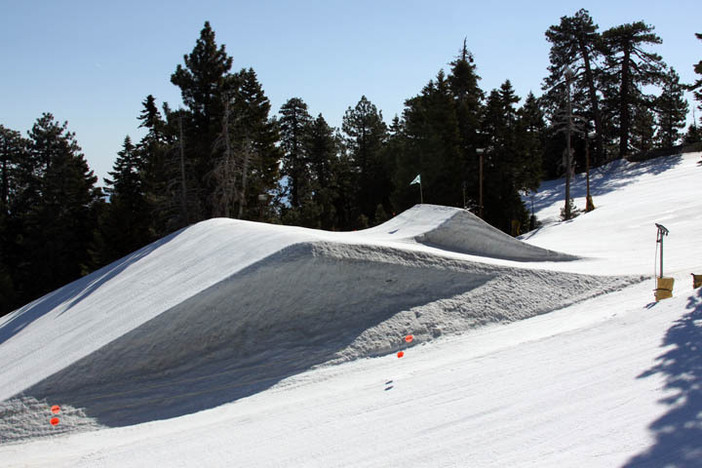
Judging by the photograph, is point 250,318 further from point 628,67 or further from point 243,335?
point 628,67

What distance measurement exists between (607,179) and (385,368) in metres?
32.4

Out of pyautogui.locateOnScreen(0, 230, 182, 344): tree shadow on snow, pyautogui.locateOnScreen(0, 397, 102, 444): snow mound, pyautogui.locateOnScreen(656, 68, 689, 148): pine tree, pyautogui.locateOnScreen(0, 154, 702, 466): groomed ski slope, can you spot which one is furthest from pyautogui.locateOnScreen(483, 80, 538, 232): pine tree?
pyautogui.locateOnScreen(0, 397, 102, 444): snow mound

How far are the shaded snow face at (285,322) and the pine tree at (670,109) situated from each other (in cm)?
2619

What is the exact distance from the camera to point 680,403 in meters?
4.04

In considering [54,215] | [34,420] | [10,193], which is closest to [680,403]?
[34,420]

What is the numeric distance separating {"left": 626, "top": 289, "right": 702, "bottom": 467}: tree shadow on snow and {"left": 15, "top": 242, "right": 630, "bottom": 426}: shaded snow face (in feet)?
8.96

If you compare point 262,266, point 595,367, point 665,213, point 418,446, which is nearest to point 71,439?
point 262,266

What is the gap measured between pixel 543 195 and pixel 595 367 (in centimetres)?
3243

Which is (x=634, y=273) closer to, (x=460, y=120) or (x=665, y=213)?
(x=665, y=213)

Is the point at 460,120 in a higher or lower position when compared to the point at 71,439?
higher

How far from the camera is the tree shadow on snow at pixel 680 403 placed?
3.39 meters

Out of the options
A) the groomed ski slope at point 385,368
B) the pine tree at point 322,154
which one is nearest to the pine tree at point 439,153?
the pine tree at point 322,154

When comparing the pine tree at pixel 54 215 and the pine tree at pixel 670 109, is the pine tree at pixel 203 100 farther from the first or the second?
the pine tree at pixel 670 109

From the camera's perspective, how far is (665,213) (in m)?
17.8
